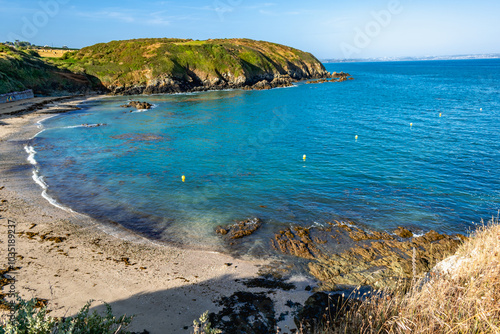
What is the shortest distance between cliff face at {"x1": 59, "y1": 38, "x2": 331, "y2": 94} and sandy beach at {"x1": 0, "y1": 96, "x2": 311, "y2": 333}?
69813 millimetres

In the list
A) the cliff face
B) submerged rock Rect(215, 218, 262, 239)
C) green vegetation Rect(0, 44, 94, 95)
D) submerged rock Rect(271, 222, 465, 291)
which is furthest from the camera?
the cliff face

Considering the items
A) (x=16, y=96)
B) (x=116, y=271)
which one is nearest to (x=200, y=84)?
(x=16, y=96)

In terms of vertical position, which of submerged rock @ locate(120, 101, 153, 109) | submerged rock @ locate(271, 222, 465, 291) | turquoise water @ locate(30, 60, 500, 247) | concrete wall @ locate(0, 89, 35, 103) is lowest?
submerged rock @ locate(271, 222, 465, 291)

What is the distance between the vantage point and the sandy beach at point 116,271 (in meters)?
11.0

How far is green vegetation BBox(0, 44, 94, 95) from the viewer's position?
59453 mm

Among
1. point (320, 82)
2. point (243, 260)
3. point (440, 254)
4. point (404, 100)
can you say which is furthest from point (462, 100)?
point (243, 260)

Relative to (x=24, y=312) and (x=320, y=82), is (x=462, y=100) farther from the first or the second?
(x=24, y=312)

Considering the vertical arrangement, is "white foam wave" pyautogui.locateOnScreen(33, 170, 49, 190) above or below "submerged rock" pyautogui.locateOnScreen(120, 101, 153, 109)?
below

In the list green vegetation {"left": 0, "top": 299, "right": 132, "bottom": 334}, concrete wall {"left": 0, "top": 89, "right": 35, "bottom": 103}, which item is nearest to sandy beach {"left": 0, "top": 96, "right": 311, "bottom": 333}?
green vegetation {"left": 0, "top": 299, "right": 132, "bottom": 334}

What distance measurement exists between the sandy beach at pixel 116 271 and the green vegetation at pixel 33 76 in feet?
178

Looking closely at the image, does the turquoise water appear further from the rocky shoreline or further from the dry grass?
the rocky shoreline

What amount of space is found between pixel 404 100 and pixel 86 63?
86.1 metres

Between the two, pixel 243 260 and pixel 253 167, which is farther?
pixel 253 167

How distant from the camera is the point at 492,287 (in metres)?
7.14
